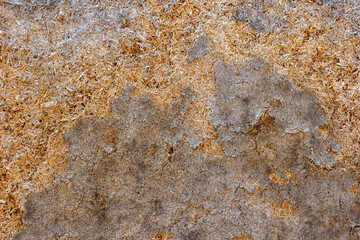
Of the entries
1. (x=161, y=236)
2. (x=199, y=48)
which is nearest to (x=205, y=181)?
(x=161, y=236)

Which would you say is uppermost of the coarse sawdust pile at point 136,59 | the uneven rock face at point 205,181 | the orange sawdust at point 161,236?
the coarse sawdust pile at point 136,59

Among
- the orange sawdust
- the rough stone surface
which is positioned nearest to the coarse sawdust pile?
the rough stone surface

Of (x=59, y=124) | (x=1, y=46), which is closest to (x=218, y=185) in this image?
(x=59, y=124)

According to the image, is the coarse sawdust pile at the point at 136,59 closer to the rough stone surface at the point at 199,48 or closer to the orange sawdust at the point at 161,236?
the rough stone surface at the point at 199,48

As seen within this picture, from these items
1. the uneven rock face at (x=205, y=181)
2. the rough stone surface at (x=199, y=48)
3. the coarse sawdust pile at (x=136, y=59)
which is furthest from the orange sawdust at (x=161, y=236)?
the rough stone surface at (x=199, y=48)

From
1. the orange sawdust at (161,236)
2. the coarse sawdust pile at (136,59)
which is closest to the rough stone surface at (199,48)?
the coarse sawdust pile at (136,59)

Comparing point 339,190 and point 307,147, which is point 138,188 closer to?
point 307,147

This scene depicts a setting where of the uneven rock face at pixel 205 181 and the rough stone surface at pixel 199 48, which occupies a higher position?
the rough stone surface at pixel 199 48
